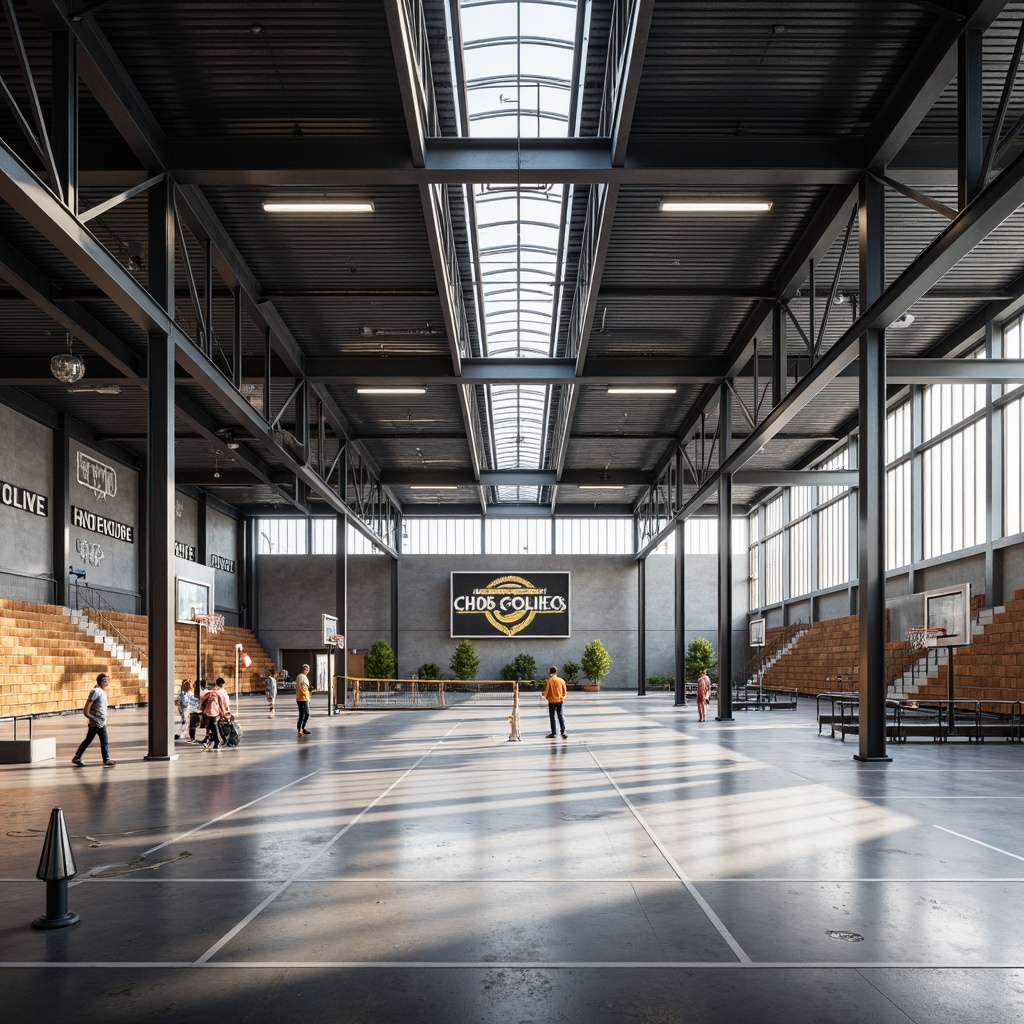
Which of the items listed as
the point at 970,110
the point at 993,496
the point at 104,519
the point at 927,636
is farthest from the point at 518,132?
the point at 104,519

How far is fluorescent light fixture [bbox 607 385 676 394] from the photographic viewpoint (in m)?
29.8

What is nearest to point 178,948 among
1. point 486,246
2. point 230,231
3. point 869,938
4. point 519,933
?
point 519,933

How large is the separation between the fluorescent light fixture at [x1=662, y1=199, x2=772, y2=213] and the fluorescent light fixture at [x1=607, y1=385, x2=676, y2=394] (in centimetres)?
1098

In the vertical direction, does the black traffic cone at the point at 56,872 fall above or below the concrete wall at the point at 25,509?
below

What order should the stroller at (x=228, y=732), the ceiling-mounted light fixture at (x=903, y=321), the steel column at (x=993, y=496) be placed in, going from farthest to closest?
the steel column at (x=993, y=496) → the ceiling-mounted light fixture at (x=903, y=321) → the stroller at (x=228, y=732)

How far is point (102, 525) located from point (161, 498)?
24.4 metres

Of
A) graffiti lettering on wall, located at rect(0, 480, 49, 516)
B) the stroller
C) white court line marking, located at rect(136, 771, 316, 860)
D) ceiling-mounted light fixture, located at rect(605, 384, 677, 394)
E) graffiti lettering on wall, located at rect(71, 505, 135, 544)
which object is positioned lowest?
the stroller

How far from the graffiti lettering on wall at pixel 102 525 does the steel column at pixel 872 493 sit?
2949 cm

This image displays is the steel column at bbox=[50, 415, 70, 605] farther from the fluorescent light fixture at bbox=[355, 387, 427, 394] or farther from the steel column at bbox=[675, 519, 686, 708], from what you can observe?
the steel column at bbox=[675, 519, 686, 708]

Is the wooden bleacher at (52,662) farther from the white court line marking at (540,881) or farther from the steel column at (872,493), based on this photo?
the steel column at (872,493)

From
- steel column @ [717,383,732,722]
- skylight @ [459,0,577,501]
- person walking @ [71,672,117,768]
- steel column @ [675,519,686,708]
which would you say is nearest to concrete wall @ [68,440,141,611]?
skylight @ [459,0,577,501]

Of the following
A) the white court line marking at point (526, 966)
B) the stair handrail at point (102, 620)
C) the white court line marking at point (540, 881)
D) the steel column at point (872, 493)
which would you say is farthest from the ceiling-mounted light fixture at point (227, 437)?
the white court line marking at point (526, 966)

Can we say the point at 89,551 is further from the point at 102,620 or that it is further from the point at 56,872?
the point at 56,872

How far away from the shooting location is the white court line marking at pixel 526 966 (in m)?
6.10
